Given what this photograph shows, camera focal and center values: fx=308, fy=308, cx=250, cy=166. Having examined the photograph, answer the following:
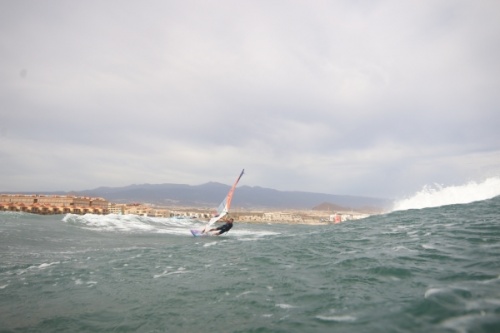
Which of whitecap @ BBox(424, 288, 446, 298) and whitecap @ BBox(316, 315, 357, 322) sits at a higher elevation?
whitecap @ BBox(424, 288, 446, 298)

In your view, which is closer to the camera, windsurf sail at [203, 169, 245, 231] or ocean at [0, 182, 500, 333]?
ocean at [0, 182, 500, 333]

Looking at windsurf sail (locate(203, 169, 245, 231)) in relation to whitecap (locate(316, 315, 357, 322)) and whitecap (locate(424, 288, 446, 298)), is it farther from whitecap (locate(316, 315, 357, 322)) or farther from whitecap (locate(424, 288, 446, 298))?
whitecap (locate(316, 315, 357, 322))

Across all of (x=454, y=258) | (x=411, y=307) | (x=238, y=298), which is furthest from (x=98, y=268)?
(x=454, y=258)

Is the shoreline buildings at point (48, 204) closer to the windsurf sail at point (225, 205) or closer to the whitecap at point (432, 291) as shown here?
the windsurf sail at point (225, 205)

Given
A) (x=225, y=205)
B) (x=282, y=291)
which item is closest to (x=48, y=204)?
(x=225, y=205)

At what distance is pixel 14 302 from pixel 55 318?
2.63 meters

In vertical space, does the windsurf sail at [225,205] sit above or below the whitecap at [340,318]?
above

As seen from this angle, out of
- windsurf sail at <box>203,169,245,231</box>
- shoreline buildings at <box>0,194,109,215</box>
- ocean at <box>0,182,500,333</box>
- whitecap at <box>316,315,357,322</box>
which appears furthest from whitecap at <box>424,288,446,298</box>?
shoreline buildings at <box>0,194,109,215</box>

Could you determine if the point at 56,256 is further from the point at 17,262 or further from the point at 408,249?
the point at 408,249

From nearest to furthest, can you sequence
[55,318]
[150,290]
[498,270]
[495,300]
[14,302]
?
[495,300], [55,318], [498,270], [14,302], [150,290]

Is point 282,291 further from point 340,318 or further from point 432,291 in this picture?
point 432,291

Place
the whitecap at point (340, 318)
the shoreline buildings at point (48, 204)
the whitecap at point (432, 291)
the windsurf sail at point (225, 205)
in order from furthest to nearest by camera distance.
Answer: the shoreline buildings at point (48, 204) < the windsurf sail at point (225, 205) < the whitecap at point (432, 291) < the whitecap at point (340, 318)

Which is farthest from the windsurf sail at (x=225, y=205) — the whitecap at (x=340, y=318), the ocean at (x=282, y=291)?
the whitecap at (x=340, y=318)

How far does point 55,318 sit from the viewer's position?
26.8ft
